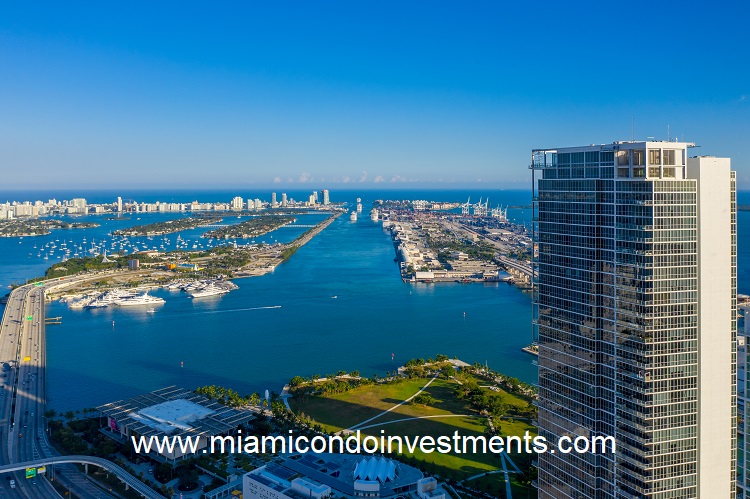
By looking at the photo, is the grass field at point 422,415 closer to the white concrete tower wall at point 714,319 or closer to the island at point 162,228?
the white concrete tower wall at point 714,319

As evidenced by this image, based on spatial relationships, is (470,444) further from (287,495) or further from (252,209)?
(252,209)

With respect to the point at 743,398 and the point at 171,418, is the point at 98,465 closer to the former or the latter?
the point at 171,418

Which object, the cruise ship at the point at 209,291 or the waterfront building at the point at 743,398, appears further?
the cruise ship at the point at 209,291

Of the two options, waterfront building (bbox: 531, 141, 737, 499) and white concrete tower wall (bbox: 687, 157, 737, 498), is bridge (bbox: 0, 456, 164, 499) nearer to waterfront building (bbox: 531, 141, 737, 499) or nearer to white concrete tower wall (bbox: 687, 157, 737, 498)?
waterfront building (bbox: 531, 141, 737, 499)

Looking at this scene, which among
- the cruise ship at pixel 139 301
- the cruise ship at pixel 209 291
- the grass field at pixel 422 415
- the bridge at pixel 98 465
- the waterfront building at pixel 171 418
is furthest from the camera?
the cruise ship at pixel 209 291

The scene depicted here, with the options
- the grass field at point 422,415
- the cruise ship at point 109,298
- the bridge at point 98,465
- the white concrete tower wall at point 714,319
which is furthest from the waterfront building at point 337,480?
the cruise ship at point 109,298

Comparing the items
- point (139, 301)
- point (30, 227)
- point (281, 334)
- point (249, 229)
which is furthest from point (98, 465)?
point (30, 227)
